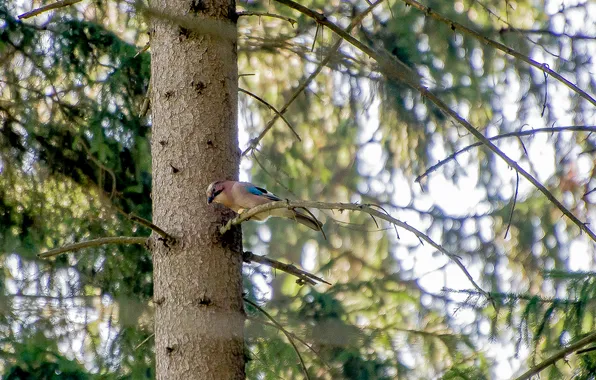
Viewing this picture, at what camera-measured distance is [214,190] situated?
371 cm

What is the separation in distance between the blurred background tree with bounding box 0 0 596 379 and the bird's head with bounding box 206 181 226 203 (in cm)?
52

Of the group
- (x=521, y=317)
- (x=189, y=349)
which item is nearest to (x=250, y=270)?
(x=521, y=317)

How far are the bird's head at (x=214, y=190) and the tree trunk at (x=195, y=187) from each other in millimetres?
30

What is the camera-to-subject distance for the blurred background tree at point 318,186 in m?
5.28

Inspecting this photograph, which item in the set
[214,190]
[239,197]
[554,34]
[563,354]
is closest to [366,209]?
[214,190]

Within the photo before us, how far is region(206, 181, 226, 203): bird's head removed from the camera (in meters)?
3.69

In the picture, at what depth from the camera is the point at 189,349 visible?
350 centimetres

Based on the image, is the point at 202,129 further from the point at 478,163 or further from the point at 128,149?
the point at 478,163

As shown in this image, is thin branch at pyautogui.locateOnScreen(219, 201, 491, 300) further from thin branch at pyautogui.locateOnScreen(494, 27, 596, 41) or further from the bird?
thin branch at pyautogui.locateOnScreen(494, 27, 596, 41)

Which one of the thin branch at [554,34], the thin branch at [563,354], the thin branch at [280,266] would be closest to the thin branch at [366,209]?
the thin branch at [280,266]

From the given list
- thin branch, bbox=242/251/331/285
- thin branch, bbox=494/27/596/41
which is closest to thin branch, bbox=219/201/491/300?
thin branch, bbox=242/251/331/285

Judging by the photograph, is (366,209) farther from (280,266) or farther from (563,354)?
(563,354)

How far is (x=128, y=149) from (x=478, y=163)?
14.9 feet

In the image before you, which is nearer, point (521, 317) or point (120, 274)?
point (521, 317)
